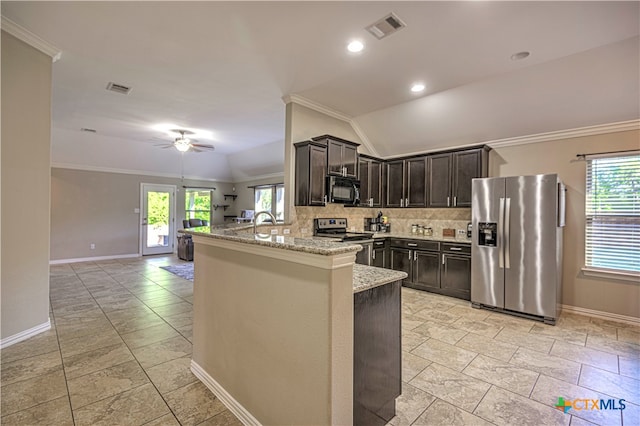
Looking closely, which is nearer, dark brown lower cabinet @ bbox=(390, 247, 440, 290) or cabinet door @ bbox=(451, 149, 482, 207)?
cabinet door @ bbox=(451, 149, 482, 207)

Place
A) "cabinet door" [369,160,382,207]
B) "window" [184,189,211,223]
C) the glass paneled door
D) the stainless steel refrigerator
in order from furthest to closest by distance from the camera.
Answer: "window" [184,189,211,223]
the glass paneled door
"cabinet door" [369,160,382,207]
the stainless steel refrigerator

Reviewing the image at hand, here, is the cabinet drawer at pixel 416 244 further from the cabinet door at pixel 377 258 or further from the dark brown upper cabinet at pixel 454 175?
the dark brown upper cabinet at pixel 454 175

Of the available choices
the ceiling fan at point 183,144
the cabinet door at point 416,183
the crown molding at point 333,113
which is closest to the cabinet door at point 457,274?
the cabinet door at point 416,183

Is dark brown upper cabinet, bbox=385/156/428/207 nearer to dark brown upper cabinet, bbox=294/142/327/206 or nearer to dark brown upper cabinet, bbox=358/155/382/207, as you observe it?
dark brown upper cabinet, bbox=358/155/382/207

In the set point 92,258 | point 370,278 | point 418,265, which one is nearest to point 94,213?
point 92,258

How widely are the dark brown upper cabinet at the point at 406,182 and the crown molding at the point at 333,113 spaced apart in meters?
0.56

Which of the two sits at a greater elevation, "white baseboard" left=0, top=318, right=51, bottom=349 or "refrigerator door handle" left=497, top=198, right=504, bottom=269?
"refrigerator door handle" left=497, top=198, right=504, bottom=269

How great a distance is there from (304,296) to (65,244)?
8673 millimetres

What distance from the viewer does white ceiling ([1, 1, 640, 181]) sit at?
2477 mm

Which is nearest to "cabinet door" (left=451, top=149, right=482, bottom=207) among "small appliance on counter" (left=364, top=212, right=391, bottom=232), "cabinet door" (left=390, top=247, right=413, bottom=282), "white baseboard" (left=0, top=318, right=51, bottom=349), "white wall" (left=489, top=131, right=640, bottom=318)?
"white wall" (left=489, top=131, right=640, bottom=318)

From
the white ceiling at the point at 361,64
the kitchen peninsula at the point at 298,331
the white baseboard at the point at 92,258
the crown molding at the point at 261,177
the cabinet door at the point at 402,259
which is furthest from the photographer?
the crown molding at the point at 261,177

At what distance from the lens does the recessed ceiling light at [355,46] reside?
2.86 m

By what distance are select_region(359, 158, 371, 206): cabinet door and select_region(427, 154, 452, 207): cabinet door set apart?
1.10 m

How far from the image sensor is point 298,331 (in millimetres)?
1521
